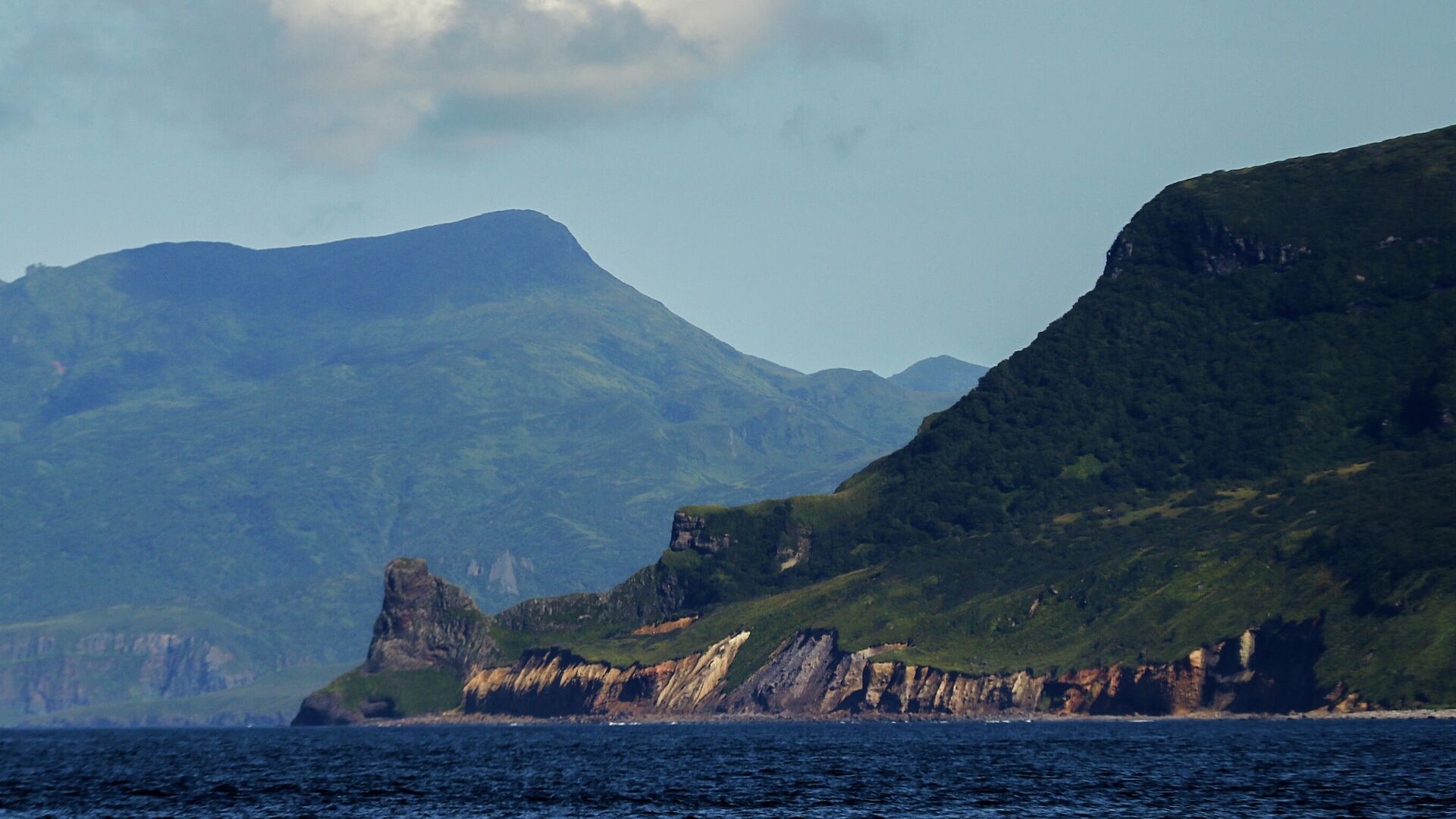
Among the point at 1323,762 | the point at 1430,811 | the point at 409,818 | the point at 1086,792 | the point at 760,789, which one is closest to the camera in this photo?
the point at 1430,811

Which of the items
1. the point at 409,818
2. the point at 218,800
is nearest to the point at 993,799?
the point at 409,818

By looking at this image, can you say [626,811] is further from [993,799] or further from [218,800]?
[218,800]

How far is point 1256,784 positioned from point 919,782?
32.2m

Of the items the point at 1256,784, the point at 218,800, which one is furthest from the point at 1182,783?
the point at 218,800

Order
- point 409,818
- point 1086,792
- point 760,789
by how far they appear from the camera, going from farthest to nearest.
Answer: point 760,789 → point 1086,792 → point 409,818

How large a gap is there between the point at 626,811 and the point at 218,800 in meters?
46.7

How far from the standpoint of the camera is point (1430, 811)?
143 m

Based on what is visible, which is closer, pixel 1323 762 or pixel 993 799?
pixel 993 799

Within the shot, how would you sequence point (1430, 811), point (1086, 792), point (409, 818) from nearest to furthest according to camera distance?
point (1430, 811) < point (409, 818) < point (1086, 792)

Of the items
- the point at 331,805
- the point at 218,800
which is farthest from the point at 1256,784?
the point at 218,800

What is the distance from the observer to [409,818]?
15975 centimetres

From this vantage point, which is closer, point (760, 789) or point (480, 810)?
point (480, 810)

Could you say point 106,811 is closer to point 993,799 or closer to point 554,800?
point 554,800

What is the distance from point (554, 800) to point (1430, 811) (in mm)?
76068
